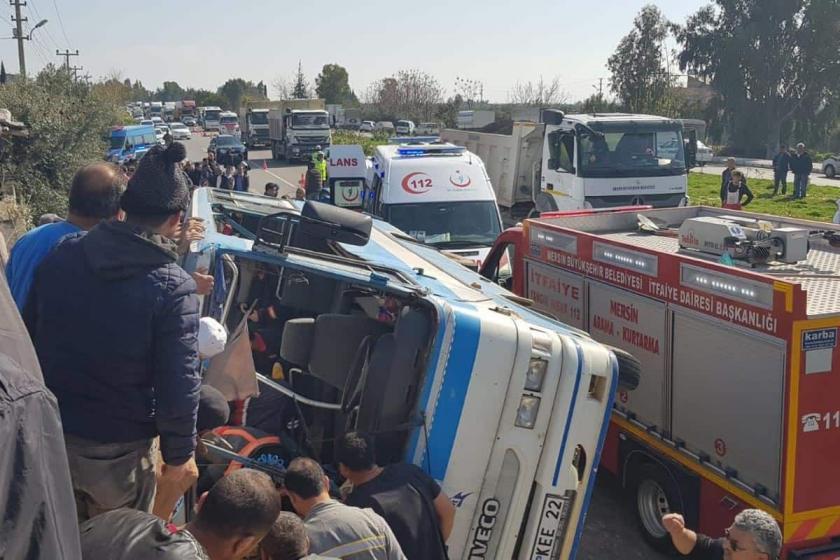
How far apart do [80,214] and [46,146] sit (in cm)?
1644

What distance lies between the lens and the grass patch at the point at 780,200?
2267cm

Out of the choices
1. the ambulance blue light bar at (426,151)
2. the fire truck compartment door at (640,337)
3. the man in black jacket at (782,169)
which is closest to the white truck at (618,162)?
the ambulance blue light bar at (426,151)

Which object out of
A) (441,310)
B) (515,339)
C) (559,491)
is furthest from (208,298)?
(559,491)

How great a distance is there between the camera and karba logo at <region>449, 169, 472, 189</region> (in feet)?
39.9

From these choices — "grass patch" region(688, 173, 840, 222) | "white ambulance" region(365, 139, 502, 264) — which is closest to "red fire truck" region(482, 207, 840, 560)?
"white ambulance" region(365, 139, 502, 264)

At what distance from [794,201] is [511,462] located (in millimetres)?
24323

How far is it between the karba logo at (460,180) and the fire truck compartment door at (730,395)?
261 inches

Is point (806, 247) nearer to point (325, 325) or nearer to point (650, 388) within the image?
point (650, 388)

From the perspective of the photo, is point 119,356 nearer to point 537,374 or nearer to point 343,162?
point 537,374

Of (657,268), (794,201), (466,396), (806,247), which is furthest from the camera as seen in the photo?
(794,201)

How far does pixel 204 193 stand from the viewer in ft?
26.5

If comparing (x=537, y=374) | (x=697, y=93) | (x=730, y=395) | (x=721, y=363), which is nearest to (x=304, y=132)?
(x=697, y=93)

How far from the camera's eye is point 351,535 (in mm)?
3301

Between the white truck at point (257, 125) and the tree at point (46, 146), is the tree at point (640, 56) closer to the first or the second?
the white truck at point (257, 125)
